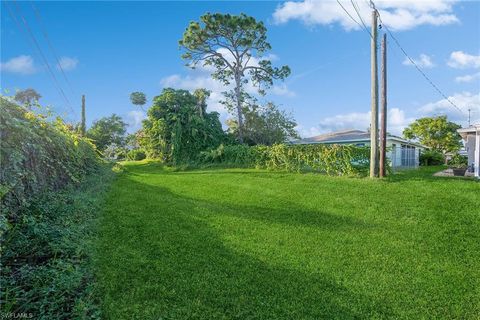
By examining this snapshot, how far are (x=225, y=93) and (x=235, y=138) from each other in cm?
411

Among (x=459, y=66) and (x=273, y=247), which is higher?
(x=459, y=66)

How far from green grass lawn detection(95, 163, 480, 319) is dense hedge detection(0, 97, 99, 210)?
126cm

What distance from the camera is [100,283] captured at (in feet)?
11.4

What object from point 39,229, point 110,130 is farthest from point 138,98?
point 39,229

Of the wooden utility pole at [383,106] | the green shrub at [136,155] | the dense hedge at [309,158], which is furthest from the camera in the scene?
the green shrub at [136,155]

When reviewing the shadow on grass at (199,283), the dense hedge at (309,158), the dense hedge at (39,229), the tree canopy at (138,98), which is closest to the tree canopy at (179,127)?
the dense hedge at (309,158)

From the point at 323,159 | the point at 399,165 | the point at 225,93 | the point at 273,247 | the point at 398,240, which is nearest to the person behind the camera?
the point at 273,247

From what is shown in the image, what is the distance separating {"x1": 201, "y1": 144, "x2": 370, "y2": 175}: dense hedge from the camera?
501 inches

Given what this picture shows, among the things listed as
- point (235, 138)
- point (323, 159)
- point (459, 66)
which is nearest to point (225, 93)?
point (235, 138)

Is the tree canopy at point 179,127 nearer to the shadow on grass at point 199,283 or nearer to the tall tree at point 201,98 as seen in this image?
the tall tree at point 201,98

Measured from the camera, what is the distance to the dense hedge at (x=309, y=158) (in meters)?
12.7

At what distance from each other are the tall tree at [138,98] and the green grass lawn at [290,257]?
3373cm

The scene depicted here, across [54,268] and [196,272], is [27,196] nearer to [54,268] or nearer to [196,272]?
[54,268]

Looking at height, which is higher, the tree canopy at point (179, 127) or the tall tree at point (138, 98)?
the tall tree at point (138, 98)
